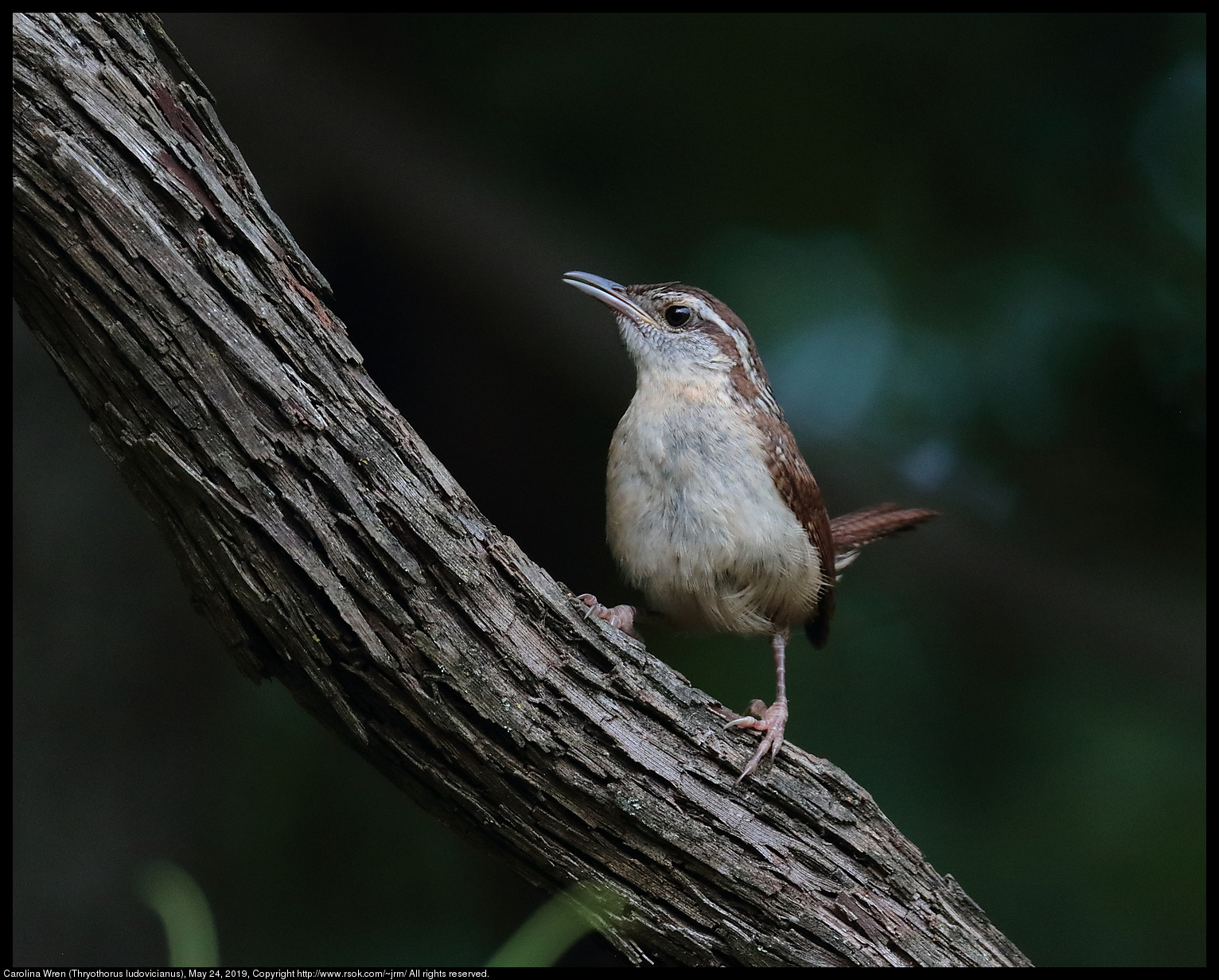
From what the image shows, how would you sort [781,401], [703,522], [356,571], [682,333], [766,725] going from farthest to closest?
[781,401] < [682,333] < [703,522] < [766,725] < [356,571]

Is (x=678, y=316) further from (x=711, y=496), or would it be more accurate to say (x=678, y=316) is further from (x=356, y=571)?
(x=356, y=571)

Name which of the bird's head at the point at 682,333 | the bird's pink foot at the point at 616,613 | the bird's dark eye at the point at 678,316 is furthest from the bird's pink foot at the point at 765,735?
the bird's dark eye at the point at 678,316

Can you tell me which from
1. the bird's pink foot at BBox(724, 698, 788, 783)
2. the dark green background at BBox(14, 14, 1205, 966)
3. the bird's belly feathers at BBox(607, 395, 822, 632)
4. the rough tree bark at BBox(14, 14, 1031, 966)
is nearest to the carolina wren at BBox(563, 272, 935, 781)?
the bird's belly feathers at BBox(607, 395, 822, 632)

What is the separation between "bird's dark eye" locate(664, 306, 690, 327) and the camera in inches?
130

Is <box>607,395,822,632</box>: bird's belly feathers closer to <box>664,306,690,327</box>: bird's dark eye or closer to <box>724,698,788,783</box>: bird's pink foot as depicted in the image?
<box>664,306,690,327</box>: bird's dark eye

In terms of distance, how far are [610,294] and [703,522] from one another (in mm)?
1024

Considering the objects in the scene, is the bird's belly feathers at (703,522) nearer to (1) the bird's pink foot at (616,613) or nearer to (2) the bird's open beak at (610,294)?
(1) the bird's pink foot at (616,613)

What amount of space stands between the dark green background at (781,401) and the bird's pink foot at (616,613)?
1442mm

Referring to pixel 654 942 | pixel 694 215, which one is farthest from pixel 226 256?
pixel 694 215

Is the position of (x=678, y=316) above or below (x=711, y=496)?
above

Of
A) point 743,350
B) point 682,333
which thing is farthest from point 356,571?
point 743,350

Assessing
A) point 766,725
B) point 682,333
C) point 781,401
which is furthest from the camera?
point 781,401

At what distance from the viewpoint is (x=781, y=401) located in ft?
14.7

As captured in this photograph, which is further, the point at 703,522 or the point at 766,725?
the point at 703,522
